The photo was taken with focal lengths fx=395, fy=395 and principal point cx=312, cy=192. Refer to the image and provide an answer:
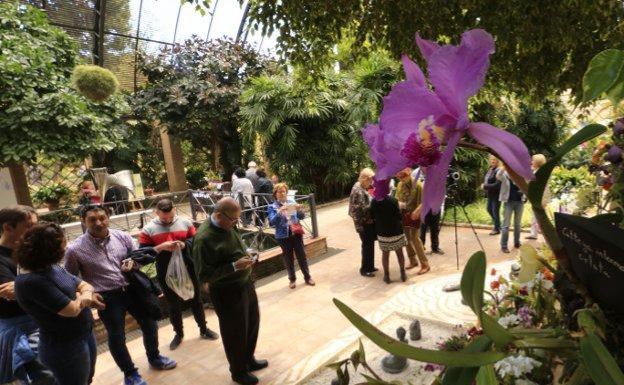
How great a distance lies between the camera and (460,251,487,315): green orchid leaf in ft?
1.35

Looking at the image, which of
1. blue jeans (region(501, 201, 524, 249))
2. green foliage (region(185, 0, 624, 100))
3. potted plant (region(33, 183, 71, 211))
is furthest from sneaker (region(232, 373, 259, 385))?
potted plant (region(33, 183, 71, 211))

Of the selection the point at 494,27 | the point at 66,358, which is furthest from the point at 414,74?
the point at 66,358

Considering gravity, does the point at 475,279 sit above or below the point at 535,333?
above

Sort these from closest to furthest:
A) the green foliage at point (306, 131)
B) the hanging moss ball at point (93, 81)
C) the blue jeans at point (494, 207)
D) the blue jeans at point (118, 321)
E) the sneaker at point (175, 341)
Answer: the blue jeans at point (118, 321) < the sneaker at point (175, 341) < the hanging moss ball at point (93, 81) < the blue jeans at point (494, 207) < the green foliage at point (306, 131)

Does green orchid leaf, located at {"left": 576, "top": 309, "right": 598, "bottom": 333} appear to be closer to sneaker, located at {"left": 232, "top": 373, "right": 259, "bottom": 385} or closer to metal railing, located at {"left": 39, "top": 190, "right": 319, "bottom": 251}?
sneaker, located at {"left": 232, "top": 373, "right": 259, "bottom": 385}

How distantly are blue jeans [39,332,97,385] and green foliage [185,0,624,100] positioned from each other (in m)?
2.51

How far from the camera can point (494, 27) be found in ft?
8.00

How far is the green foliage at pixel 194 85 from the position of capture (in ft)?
40.1

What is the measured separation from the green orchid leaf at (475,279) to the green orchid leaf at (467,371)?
0.05 meters

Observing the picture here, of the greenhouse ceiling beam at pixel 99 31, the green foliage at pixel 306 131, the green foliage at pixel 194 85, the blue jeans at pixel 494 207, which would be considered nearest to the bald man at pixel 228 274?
the blue jeans at pixel 494 207

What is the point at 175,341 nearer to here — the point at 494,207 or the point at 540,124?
the point at 494,207

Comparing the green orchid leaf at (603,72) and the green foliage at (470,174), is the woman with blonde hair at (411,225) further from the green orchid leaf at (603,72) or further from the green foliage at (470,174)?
the green orchid leaf at (603,72)

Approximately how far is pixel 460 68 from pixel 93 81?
18.7ft

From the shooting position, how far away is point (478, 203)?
346 inches
